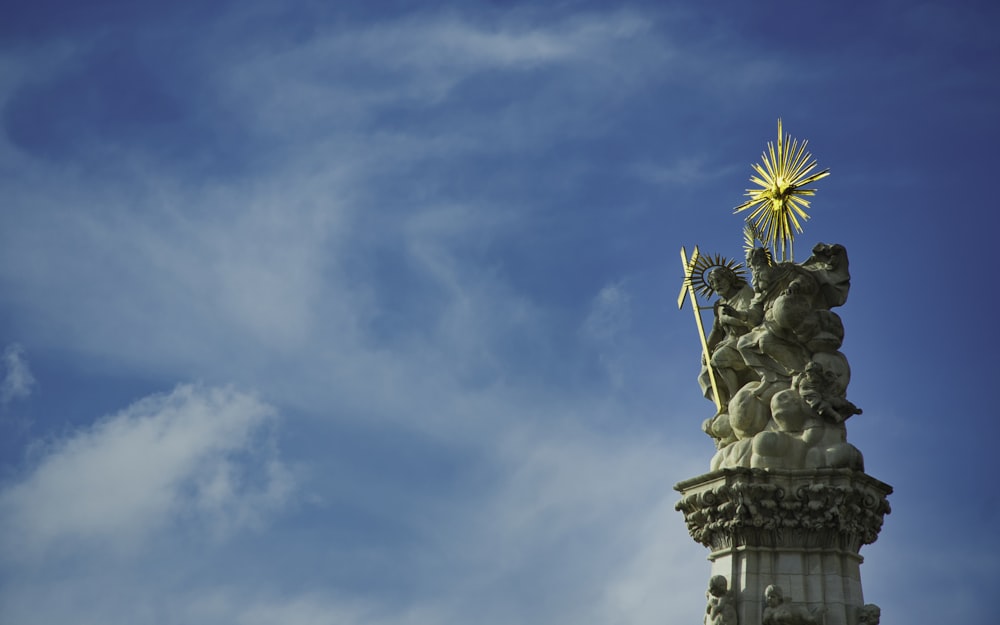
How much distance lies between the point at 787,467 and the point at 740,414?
1.44 metres

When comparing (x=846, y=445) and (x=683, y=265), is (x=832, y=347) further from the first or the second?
(x=683, y=265)

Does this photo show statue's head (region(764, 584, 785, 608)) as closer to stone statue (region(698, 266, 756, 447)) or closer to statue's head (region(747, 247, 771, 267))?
stone statue (region(698, 266, 756, 447))

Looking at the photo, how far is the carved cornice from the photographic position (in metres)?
24.1

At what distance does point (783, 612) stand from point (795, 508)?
179 cm

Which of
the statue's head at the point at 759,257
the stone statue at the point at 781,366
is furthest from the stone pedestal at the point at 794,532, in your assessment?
the statue's head at the point at 759,257

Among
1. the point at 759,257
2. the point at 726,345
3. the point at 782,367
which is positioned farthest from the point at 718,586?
the point at 759,257

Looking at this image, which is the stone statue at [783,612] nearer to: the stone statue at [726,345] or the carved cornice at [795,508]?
the carved cornice at [795,508]

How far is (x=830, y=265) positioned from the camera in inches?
1038

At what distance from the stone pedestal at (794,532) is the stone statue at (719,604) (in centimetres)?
13

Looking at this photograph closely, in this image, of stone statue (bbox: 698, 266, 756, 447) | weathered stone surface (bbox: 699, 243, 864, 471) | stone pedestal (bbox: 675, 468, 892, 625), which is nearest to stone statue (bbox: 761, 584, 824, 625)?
stone pedestal (bbox: 675, 468, 892, 625)

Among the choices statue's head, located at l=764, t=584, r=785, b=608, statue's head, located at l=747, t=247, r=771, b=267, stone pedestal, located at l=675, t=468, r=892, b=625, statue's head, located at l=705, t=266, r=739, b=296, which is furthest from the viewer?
statue's head, located at l=705, t=266, r=739, b=296

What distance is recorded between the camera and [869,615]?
23.4 metres

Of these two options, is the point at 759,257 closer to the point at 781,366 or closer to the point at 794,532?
the point at 781,366

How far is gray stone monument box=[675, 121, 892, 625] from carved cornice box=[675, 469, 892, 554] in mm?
17
